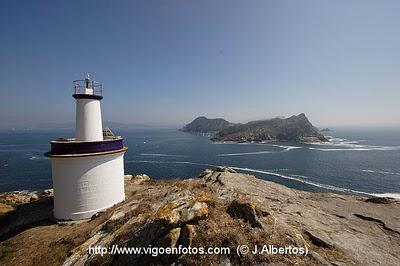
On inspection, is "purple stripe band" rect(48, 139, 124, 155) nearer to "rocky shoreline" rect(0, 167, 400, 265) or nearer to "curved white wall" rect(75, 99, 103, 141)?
"curved white wall" rect(75, 99, 103, 141)

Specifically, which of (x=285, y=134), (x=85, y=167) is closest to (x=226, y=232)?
(x=85, y=167)

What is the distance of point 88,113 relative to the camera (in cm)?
1698

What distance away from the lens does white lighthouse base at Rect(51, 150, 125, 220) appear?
15750 mm

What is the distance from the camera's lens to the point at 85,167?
15852mm

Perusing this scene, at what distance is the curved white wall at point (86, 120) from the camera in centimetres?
1688

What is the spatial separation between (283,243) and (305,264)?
2.99ft

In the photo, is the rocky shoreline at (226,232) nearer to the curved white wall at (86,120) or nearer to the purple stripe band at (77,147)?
the purple stripe band at (77,147)

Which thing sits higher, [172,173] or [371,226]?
[371,226]

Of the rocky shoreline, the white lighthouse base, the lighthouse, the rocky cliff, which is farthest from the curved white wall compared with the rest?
the rocky cliff

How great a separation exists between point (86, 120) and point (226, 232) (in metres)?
12.4

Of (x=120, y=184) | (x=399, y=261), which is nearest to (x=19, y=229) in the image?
(x=120, y=184)

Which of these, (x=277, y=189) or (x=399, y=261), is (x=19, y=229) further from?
(x=399, y=261)

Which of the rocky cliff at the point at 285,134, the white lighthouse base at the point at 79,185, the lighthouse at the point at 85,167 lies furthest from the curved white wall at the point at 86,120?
the rocky cliff at the point at 285,134

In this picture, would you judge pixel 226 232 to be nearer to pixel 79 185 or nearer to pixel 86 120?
pixel 79 185
